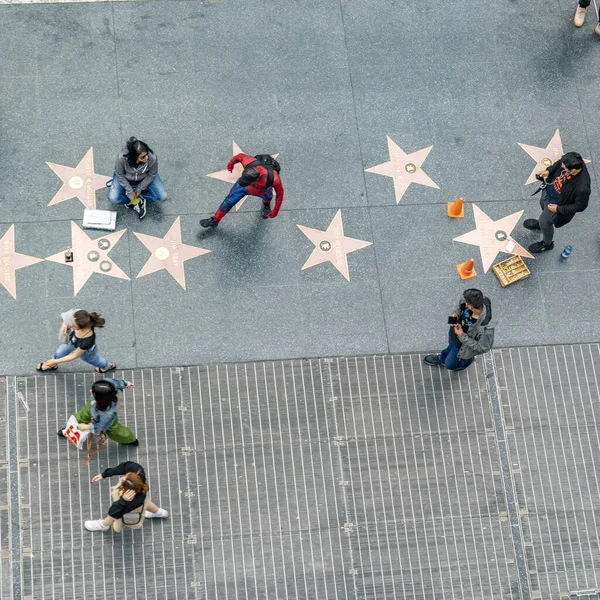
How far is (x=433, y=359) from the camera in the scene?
1033 cm

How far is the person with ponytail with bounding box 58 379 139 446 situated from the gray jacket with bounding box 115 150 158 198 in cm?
260

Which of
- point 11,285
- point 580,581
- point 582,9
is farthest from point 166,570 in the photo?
point 582,9

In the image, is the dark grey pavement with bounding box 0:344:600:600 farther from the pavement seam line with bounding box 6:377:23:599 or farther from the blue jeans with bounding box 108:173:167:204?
the blue jeans with bounding box 108:173:167:204

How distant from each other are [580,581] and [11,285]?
7.89m

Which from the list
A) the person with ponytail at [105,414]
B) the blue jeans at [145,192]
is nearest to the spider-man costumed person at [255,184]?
the blue jeans at [145,192]

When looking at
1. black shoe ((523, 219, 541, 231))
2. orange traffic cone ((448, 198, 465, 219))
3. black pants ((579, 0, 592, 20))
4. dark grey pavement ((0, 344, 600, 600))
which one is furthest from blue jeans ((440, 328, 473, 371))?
black pants ((579, 0, 592, 20))

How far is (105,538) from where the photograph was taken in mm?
9336

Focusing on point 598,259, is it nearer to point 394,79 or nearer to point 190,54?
point 394,79

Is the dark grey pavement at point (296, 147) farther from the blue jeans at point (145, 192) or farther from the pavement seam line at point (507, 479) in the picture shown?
the pavement seam line at point (507, 479)

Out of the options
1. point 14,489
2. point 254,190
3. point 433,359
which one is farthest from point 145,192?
point 433,359

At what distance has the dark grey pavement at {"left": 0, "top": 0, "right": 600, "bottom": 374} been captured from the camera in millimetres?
10438

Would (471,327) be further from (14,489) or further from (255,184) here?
(14,489)

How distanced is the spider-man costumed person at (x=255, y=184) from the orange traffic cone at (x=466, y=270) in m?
2.60

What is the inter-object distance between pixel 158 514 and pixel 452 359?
398 cm
